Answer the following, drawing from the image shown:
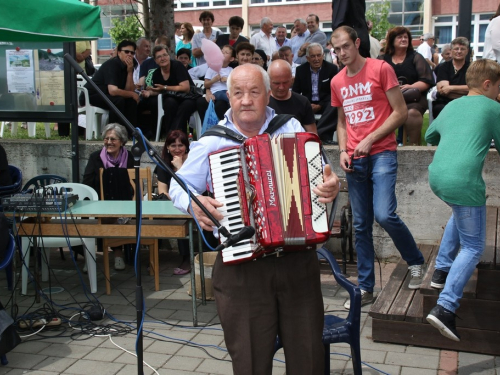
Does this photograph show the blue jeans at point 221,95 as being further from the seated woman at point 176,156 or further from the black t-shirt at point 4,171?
the black t-shirt at point 4,171

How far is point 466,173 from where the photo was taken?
13.7 feet

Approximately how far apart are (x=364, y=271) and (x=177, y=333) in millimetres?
1675

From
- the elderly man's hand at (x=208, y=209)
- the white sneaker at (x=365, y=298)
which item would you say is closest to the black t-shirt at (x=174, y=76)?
the white sneaker at (x=365, y=298)

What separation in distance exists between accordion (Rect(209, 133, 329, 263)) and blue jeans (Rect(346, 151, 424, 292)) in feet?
7.41

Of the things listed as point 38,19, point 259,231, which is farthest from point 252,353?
point 38,19

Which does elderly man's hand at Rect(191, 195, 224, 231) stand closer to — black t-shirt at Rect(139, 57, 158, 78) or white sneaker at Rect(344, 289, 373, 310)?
white sneaker at Rect(344, 289, 373, 310)

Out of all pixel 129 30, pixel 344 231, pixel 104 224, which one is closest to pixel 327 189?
pixel 104 224

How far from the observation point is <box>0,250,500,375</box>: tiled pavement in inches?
171

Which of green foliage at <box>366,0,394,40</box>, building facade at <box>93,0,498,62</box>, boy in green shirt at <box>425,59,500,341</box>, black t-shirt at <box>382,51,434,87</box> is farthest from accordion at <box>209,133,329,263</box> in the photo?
building facade at <box>93,0,498,62</box>

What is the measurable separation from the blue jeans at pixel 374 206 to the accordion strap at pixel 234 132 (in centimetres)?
213

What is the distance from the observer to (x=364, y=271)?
5.39 m

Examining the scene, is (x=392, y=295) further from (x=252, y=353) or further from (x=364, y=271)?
(x=252, y=353)

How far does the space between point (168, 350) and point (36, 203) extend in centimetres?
192

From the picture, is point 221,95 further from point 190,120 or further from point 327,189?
point 327,189
